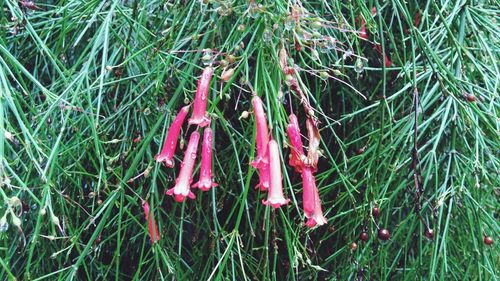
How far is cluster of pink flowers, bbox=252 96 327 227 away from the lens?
166cm

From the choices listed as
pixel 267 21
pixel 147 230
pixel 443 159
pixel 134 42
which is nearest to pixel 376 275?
pixel 443 159

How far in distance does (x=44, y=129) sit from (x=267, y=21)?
1.08 metres

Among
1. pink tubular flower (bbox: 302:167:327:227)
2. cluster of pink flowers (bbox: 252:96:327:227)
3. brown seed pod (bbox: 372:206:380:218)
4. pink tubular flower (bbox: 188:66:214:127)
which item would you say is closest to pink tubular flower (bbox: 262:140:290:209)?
cluster of pink flowers (bbox: 252:96:327:227)

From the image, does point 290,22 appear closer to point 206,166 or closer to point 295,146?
point 295,146

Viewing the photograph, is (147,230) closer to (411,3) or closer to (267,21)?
(267,21)

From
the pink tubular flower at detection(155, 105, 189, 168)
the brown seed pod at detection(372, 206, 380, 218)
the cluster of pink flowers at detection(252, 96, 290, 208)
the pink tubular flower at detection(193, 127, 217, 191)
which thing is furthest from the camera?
the brown seed pod at detection(372, 206, 380, 218)

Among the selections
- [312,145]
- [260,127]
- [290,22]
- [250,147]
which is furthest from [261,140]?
[250,147]

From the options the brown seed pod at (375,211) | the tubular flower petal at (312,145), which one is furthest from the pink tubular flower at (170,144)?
the brown seed pod at (375,211)

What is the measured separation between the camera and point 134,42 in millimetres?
2750

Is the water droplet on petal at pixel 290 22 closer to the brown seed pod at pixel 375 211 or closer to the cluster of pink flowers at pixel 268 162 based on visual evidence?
the cluster of pink flowers at pixel 268 162

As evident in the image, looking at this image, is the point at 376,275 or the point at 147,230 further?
the point at 376,275

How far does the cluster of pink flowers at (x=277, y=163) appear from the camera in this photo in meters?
1.66

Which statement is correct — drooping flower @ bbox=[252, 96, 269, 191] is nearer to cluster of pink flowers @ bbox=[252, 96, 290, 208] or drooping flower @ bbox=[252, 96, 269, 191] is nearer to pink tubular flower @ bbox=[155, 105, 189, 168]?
cluster of pink flowers @ bbox=[252, 96, 290, 208]

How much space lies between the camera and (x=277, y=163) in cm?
167
